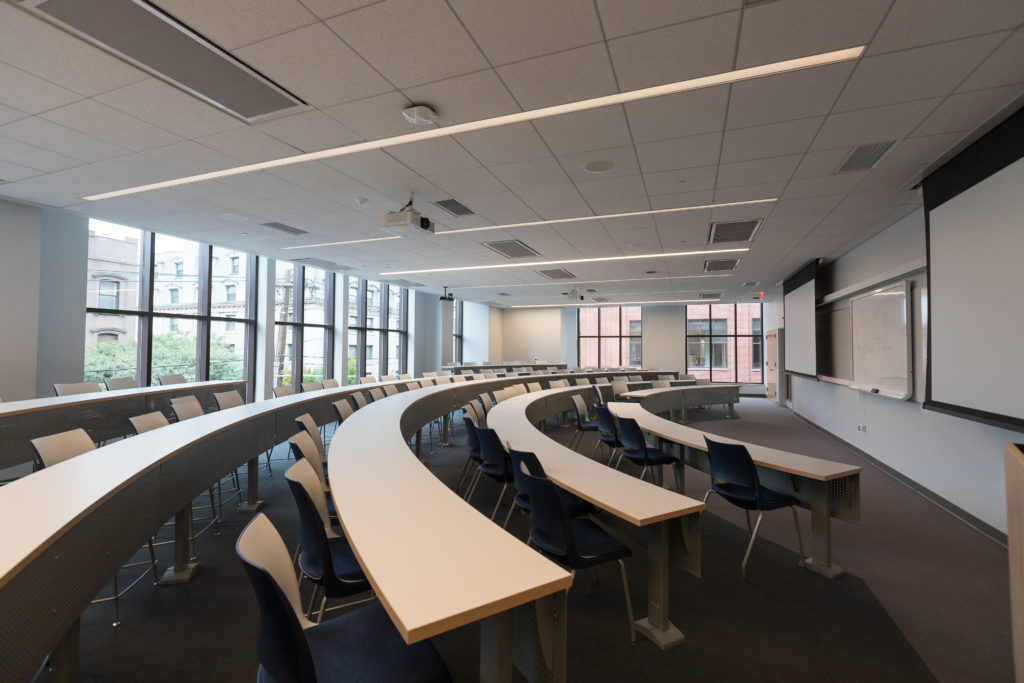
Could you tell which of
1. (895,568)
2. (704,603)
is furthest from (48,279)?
(895,568)

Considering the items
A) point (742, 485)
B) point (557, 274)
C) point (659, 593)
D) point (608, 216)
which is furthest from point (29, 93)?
point (557, 274)

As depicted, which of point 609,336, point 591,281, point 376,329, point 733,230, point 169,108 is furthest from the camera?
point 609,336

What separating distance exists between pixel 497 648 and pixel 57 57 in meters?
3.77

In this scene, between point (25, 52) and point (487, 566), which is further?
point (25, 52)

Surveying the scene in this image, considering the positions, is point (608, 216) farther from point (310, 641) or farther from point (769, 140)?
point (310, 641)

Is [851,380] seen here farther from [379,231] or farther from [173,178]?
[173,178]

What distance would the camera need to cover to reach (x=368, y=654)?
1387mm

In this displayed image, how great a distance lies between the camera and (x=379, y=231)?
20.6ft

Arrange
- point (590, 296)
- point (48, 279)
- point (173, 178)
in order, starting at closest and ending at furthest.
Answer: point (173, 178), point (48, 279), point (590, 296)

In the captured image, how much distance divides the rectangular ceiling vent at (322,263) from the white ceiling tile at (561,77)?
21.7 ft

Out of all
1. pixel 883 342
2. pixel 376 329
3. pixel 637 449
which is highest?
pixel 376 329

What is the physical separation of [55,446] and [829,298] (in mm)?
9751

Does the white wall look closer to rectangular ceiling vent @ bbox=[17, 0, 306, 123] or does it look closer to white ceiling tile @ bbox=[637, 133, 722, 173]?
white ceiling tile @ bbox=[637, 133, 722, 173]

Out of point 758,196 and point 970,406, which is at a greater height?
point 758,196
